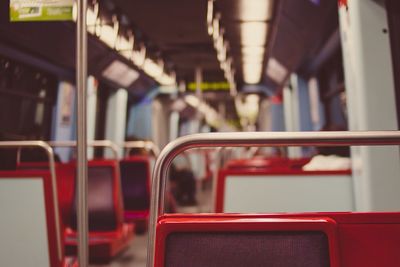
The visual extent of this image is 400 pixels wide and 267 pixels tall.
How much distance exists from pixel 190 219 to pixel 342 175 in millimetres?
1943

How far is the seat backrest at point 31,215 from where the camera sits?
260cm

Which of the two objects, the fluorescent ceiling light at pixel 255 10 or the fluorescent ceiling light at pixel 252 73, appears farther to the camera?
the fluorescent ceiling light at pixel 252 73

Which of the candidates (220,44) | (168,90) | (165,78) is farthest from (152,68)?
(168,90)

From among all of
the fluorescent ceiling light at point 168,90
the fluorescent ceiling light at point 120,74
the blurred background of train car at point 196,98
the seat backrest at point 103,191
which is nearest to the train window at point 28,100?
the blurred background of train car at point 196,98

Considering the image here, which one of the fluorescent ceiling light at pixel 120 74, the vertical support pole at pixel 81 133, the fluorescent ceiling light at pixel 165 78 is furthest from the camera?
the fluorescent ceiling light at pixel 165 78

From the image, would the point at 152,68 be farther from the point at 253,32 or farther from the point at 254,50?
the point at 254,50

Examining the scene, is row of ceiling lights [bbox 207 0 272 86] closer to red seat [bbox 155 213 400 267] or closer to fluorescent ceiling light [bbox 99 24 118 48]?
fluorescent ceiling light [bbox 99 24 118 48]

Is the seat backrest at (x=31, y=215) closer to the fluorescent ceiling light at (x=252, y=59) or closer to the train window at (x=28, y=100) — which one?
the train window at (x=28, y=100)

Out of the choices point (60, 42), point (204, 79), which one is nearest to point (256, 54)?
point (204, 79)

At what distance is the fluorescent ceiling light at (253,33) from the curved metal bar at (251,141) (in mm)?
6265

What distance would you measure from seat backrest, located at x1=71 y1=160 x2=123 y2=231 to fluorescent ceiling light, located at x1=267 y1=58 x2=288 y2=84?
5.34 m

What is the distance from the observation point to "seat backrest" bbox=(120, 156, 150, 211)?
6.03 m

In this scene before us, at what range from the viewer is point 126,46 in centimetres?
646

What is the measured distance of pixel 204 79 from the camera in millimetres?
11570
